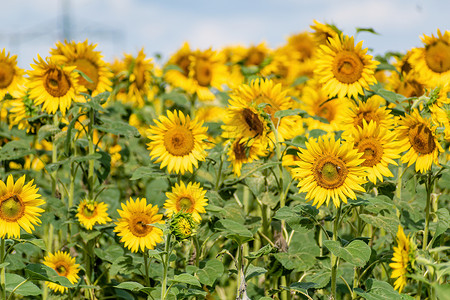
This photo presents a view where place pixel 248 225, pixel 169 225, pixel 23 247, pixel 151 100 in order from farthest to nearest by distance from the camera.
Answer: pixel 151 100 → pixel 23 247 → pixel 248 225 → pixel 169 225

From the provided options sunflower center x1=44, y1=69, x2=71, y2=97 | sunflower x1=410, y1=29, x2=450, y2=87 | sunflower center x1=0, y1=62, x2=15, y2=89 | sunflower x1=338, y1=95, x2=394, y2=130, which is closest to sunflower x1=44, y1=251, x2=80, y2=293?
sunflower center x1=44, y1=69, x2=71, y2=97

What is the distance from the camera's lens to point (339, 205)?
2074 mm

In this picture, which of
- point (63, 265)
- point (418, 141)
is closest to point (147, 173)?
point (63, 265)

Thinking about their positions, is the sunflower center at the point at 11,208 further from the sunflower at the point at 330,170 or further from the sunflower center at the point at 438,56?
the sunflower center at the point at 438,56

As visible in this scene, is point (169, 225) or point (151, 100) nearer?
point (169, 225)

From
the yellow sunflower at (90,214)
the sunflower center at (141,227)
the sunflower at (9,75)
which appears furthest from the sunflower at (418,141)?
the sunflower at (9,75)

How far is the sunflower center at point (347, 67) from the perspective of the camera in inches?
104

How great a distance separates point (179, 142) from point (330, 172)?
31.4 inches

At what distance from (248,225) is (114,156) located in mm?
1749

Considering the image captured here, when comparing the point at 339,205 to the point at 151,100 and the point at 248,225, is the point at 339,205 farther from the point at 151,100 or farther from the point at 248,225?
the point at 151,100

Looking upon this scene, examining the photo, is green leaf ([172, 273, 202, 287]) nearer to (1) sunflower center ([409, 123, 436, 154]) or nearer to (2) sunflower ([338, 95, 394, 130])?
(2) sunflower ([338, 95, 394, 130])

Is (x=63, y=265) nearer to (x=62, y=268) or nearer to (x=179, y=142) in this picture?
(x=62, y=268)

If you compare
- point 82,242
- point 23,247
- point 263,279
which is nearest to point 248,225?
point 263,279

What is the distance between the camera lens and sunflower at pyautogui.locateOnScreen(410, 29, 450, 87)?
3185 millimetres
